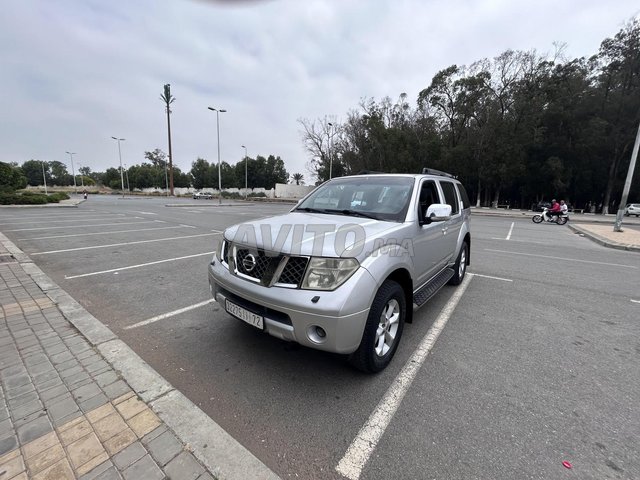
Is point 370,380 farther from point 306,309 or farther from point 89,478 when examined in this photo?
point 89,478

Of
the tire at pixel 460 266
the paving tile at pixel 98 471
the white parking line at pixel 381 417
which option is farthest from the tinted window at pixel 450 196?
the paving tile at pixel 98 471

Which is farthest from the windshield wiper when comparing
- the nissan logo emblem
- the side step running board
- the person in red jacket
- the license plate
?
the person in red jacket

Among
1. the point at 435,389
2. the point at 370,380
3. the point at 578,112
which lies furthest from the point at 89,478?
the point at 578,112

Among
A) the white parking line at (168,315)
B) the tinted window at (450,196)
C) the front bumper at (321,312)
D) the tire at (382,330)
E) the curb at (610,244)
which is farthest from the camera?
the curb at (610,244)

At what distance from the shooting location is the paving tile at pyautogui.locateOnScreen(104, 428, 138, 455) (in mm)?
1900

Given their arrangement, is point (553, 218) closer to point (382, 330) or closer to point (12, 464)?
point (382, 330)

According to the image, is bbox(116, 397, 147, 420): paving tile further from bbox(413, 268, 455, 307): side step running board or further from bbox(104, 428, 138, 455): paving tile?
bbox(413, 268, 455, 307): side step running board

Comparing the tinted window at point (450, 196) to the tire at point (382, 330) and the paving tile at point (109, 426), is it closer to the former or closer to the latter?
the tire at point (382, 330)

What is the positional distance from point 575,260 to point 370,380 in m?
8.50

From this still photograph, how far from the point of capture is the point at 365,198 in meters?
3.76

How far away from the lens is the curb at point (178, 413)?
1.82m

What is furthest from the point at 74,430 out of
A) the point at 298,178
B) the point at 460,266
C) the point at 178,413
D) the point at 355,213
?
the point at 298,178

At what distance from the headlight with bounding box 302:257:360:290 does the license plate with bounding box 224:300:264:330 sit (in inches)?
21.7

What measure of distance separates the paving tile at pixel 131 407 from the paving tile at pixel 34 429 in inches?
16.0
